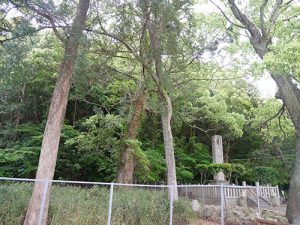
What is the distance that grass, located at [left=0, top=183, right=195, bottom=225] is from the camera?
20.4 ft

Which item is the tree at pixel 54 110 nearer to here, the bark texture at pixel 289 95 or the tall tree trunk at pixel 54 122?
the tall tree trunk at pixel 54 122

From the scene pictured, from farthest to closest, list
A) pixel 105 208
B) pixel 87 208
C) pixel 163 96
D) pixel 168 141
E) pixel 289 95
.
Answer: pixel 163 96
pixel 168 141
pixel 289 95
pixel 105 208
pixel 87 208

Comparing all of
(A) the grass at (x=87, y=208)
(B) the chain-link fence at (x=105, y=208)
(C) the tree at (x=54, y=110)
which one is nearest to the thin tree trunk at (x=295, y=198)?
(B) the chain-link fence at (x=105, y=208)

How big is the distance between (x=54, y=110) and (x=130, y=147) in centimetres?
501

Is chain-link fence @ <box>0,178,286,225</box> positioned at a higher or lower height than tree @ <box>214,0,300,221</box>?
lower

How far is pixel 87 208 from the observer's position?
21.5 feet

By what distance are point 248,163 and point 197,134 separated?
17.1 feet

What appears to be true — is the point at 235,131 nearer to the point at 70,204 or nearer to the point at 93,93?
the point at 93,93

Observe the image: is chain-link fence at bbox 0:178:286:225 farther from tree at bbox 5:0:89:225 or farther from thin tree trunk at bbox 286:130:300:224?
thin tree trunk at bbox 286:130:300:224

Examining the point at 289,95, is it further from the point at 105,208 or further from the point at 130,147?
the point at 130,147

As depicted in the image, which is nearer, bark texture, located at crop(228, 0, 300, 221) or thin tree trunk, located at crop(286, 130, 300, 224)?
thin tree trunk, located at crop(286, 130, 300, 224)

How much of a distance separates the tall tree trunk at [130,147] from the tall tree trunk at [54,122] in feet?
15.5

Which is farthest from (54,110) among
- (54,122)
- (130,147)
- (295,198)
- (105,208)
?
(295,198)

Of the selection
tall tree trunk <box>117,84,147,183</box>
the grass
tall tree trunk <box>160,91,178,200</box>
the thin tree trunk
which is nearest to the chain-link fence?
the grass
